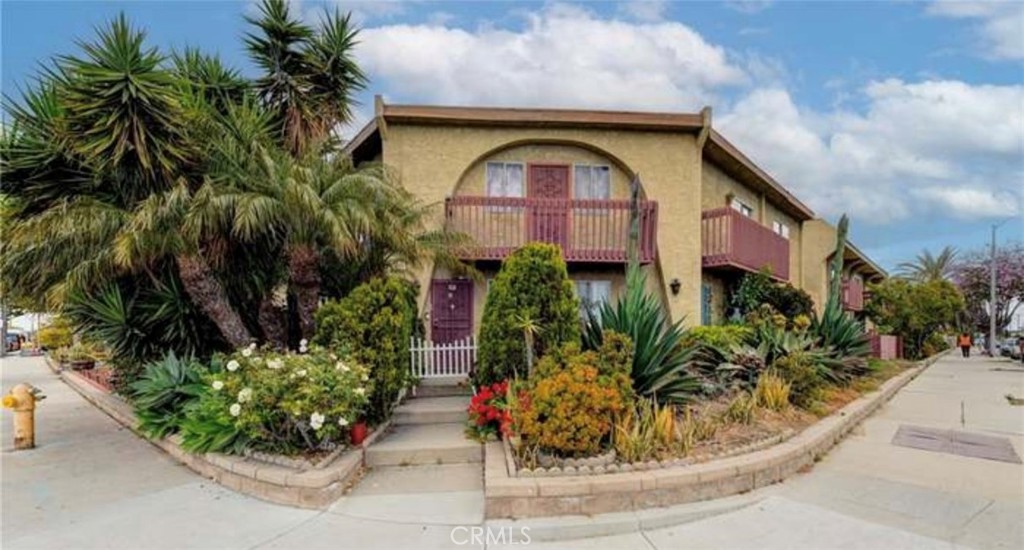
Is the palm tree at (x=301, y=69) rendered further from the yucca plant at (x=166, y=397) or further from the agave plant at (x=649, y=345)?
the agave plant at (x=649, y=345)

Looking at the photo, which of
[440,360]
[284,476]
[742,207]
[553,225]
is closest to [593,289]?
[553,225]

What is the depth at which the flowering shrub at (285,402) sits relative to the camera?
19.8ft

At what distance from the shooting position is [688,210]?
14609mm

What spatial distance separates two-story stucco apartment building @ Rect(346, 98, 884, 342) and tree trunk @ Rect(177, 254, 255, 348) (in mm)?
4809

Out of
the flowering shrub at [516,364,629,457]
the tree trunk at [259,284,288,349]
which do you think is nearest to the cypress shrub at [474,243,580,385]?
the flowering shrub at [516,364,629,457]

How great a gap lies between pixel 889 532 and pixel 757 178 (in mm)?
14708

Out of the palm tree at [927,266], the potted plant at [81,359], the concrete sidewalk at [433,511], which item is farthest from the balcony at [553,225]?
the palm tree at [927,266]

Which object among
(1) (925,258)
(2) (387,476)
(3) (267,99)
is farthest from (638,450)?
(1) (925,258)

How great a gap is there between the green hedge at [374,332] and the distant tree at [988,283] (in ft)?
137

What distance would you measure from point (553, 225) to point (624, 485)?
8.59 meters

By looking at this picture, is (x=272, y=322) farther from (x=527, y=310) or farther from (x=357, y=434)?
(x=527, y=310)

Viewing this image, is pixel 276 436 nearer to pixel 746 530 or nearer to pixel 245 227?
pixel 245 227

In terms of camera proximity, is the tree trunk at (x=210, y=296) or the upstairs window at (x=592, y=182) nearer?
the tree trunk at (x=210, y=296)

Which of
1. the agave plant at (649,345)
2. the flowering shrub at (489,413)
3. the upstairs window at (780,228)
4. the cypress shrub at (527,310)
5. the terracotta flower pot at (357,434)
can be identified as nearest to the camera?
the terracotta flower pot at (357,434)
